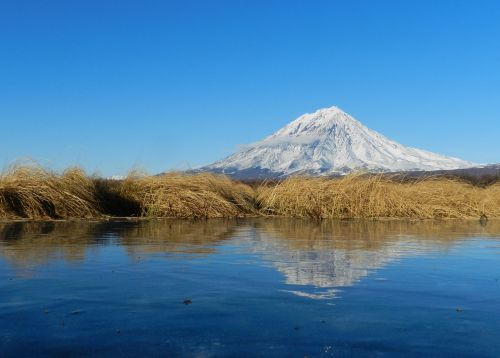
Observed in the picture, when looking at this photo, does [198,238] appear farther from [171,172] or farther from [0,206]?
[171,172]

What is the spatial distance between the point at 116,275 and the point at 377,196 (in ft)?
45.2

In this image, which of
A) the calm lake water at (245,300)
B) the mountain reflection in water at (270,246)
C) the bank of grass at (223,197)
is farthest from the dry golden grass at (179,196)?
the calm lake water at (245,300)

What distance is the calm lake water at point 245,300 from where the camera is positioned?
11.2 feet

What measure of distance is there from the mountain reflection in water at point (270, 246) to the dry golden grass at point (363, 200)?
6083 mm

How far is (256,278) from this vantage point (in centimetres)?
565

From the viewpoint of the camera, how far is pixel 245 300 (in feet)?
15.1

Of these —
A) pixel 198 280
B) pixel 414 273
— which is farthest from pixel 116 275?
pixel 414 273

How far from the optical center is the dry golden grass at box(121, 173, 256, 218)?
16578 mm

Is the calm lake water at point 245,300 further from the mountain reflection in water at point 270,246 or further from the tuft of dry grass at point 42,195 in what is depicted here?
the tuft of dry grass at point 42,195

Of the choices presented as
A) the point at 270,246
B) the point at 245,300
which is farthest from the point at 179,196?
the point at 245,300

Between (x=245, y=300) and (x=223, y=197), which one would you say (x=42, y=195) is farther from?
(x=245, y=300)

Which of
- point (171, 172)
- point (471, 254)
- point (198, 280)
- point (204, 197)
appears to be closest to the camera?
point (198, 280)

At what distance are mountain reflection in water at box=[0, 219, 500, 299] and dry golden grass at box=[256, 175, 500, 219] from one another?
608 cm

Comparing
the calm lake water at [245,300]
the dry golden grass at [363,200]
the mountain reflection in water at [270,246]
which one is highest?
the dry golden grass at [363,200]
